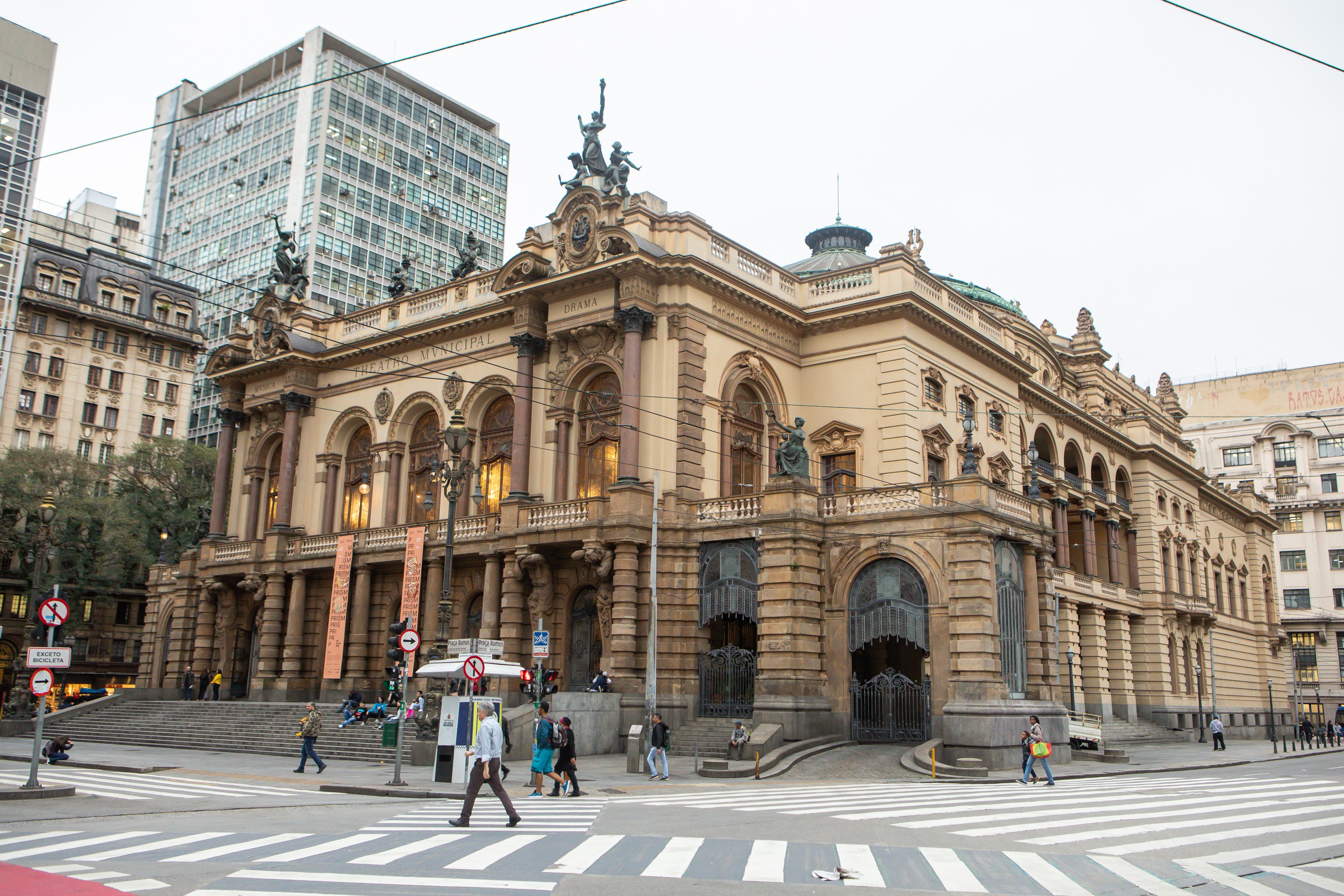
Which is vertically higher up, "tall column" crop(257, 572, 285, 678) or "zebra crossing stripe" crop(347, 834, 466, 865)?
"tall column" crop(257, 572, 285, 678)

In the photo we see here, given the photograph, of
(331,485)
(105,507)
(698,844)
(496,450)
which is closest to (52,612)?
(698,844)

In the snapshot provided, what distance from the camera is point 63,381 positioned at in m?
71.3

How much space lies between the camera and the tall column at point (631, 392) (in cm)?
3300

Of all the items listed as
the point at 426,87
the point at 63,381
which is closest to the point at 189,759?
the point at 63,381

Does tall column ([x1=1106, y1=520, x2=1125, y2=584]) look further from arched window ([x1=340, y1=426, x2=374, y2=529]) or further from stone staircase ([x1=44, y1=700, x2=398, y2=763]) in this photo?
stone staircase ([x1=44, y1=700, x2=398, y2=763])

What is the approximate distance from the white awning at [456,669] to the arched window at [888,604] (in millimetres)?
9347

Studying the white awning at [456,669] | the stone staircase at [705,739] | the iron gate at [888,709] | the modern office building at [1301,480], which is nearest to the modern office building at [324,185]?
the stone staircase at [705,739]

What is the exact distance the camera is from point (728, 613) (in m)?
31.8

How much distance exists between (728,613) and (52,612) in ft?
59.9

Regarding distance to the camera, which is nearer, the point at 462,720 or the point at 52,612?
the point at 52,612

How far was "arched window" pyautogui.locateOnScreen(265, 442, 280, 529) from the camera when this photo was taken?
48.2 metres

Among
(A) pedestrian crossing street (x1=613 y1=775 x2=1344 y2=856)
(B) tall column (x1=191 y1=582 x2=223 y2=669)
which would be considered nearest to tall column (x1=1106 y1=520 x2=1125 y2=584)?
(A) pedestrian crossing street (x1=613 y1=775 x2=1344 y2=856)

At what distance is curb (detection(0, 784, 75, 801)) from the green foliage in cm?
4074

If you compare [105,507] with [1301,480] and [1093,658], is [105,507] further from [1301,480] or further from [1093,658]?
[1301,480]
